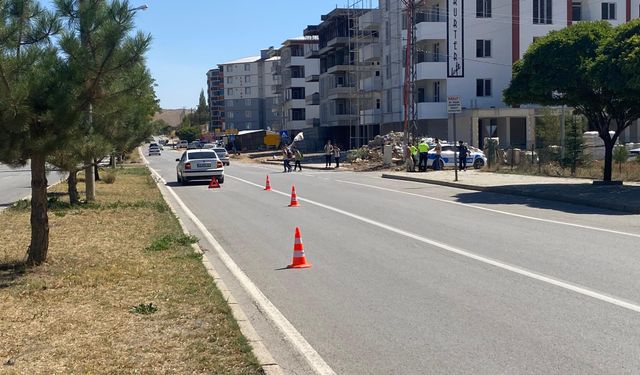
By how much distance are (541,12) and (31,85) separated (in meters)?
57.2

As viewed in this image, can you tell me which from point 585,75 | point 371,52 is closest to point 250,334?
point 585,75

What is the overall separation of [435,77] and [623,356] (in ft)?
179

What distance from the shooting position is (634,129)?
62.7 meters

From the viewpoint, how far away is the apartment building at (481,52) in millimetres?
59625

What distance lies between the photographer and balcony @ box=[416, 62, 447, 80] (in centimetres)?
5962

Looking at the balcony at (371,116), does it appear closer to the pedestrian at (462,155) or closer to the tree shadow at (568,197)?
the pedestrian at (462,155)

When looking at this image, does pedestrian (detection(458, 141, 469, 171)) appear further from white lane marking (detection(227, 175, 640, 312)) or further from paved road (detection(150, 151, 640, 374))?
white lane marking (detection(227, 175, 640, 312))

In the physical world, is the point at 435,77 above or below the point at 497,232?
above

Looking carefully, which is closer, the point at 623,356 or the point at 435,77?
the point at 623,356

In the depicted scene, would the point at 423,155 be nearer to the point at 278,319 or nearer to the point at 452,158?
the point at 452,158

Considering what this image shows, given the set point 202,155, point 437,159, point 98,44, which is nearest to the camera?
point 98,44

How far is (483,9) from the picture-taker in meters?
60.6

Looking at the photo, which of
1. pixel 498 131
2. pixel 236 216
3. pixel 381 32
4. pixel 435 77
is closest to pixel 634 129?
pixel 498 131

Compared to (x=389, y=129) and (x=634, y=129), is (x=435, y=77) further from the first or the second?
(x=634, y=129)
